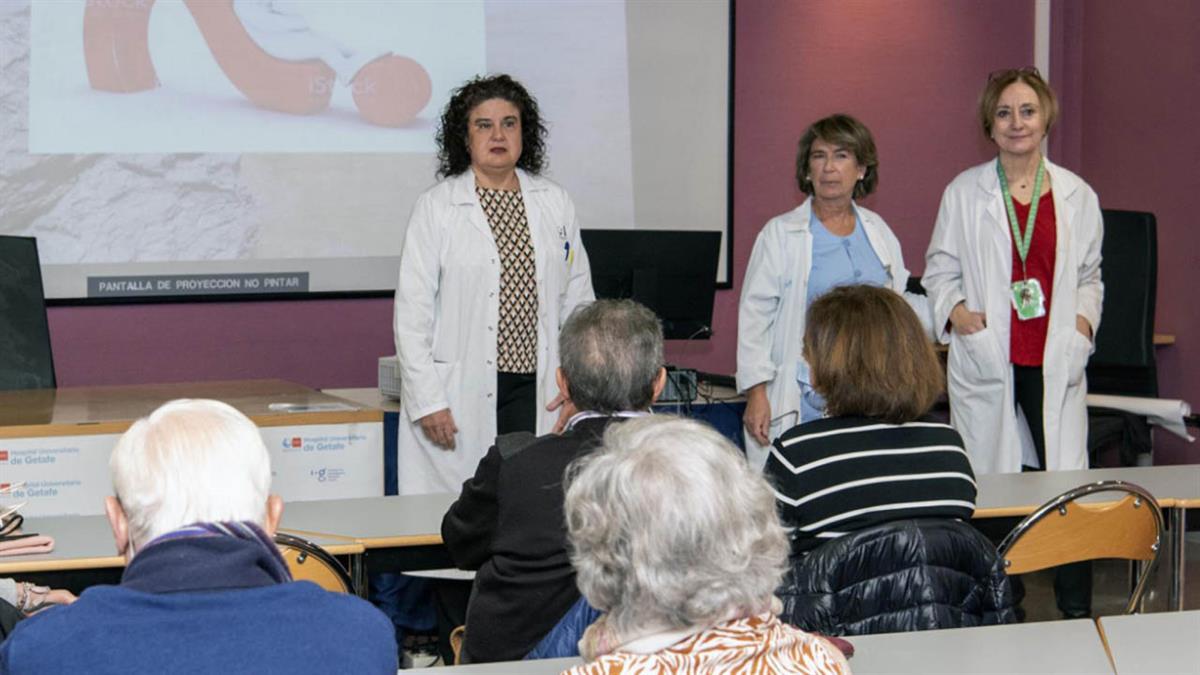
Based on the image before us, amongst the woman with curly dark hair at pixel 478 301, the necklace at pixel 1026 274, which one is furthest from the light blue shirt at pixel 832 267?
the woman with curly dark hair at pixel 478 301

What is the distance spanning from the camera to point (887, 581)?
2.17m

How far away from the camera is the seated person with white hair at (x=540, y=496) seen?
2246 millimetres

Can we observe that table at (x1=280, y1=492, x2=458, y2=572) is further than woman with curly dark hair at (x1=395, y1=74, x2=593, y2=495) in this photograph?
No

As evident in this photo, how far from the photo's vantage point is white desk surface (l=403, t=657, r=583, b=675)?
1.93 metres

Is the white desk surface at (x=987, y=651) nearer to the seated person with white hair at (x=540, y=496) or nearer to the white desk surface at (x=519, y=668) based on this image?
the white desk surface at (x=519, y=668)

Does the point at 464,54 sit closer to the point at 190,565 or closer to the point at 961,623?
the point at 961,623

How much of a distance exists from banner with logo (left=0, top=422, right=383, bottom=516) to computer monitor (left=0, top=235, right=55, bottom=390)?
82 centimetres

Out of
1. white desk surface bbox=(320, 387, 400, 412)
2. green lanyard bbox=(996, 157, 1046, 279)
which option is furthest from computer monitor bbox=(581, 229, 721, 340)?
green lanyard bbox=(996, 157, 1046, 279)

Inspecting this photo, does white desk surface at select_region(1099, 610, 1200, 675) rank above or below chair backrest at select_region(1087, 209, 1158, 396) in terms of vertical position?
below

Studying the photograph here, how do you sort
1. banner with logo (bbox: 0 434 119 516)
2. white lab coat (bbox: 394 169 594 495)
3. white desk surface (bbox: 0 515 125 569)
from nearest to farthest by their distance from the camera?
white desk surface (bbox: 0 515 125 569)
banner with logo (bbox: 0 434 119 516)
white lab coat (bbox: 394 169 594 495)

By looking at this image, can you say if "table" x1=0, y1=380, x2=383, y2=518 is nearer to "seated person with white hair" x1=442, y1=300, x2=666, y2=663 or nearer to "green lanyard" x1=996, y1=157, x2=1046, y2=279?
"seated person with white hair" x1=442, y1=300, x2=666, y2=663

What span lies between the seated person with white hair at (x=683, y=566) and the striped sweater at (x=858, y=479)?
79cm

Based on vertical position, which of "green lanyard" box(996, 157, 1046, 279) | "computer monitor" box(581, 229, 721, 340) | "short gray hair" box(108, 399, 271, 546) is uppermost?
"green lanyard" box(996, 157, 1046, 279)

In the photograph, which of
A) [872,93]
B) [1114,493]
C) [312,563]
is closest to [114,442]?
[312,563]
